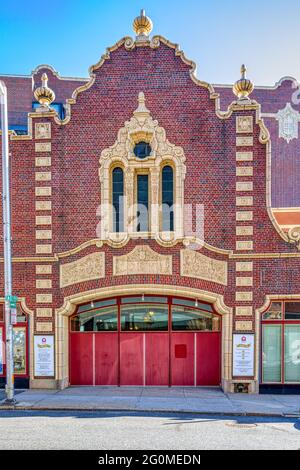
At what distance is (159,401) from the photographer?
1222 cm

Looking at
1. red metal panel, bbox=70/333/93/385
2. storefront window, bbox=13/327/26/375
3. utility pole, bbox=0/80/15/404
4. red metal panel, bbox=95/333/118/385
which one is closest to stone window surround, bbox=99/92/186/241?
utility pole, bbox=0/80/15/404

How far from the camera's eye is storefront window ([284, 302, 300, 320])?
45.4ft

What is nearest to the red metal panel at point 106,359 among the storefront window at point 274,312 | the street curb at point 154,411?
the street curb at point 154,411

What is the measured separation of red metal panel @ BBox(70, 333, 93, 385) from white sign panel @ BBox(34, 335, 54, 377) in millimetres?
931

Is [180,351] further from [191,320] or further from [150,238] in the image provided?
[150,238]

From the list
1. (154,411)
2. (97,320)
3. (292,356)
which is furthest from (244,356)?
(97,320)

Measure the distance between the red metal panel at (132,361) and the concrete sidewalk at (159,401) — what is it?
446 mm

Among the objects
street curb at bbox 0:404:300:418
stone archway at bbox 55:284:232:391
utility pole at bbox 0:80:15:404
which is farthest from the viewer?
stone archway at bbox 55:284:232:391

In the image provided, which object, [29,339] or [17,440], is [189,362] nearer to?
[29,339]

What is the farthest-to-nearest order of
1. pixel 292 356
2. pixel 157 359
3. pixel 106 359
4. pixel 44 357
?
1. pixel 106 359
2. pixel 157 359
3. pixel 44 357
4. pixel 292 356

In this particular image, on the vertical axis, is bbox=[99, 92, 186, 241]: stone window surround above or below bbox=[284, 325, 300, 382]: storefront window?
above

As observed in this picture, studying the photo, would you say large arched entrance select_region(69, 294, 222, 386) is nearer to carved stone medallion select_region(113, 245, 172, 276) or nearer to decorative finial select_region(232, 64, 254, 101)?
carved stone medallion select_region(113, 245, 172, 276)

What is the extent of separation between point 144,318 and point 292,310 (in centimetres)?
557

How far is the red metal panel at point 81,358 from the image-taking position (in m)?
14.7
